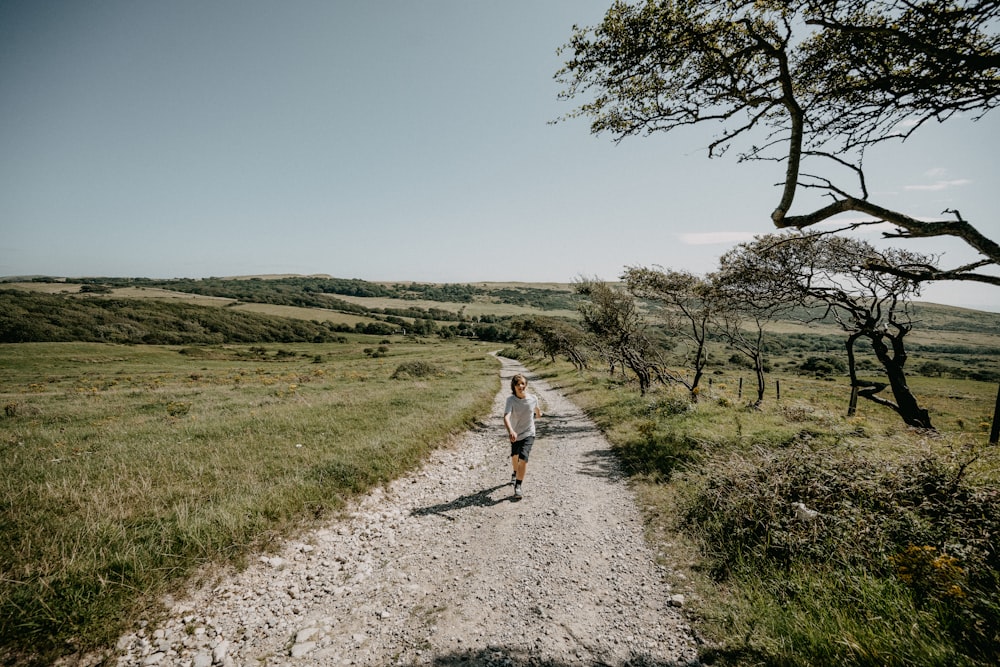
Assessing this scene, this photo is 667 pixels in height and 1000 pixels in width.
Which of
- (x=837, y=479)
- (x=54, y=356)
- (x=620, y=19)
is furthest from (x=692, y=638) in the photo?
(x=54, y=356)

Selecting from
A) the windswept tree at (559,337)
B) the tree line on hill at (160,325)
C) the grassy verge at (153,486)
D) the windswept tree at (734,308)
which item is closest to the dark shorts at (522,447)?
the grassy verge at (153,486)

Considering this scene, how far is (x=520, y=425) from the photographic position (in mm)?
8828

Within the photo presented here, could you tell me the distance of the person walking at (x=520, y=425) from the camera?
8.63 m

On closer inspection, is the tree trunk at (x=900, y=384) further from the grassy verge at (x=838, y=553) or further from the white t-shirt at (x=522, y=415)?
the white t-shirt at (x=522, y=415)

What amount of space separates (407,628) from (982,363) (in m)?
139

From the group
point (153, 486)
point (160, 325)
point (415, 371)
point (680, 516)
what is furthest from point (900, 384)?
point (160, 325)

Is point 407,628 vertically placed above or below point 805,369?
above

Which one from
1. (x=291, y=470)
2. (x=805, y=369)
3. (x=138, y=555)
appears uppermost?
(x=138, y=555)

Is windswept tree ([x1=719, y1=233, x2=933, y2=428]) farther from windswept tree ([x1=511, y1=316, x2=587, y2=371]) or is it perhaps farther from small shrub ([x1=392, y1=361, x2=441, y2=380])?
small shrub ([x1=392, y1=361, x2=441, y2=380])

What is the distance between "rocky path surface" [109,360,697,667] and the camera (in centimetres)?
420

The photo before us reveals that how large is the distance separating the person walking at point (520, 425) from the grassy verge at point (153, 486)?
10.7 ft

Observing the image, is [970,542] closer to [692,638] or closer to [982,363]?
[692,638]

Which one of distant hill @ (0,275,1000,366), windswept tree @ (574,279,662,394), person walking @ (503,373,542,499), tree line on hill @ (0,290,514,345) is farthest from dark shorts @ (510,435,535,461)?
tree line on hill @ (0,290,514,345)

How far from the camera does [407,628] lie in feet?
15.0
